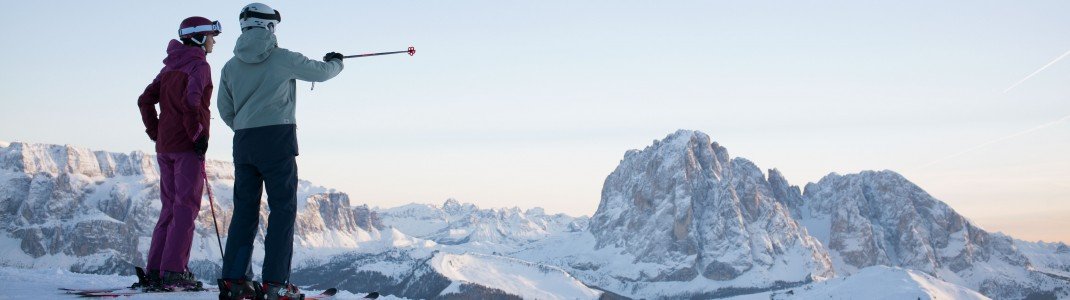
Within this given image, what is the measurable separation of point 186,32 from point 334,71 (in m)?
3.81

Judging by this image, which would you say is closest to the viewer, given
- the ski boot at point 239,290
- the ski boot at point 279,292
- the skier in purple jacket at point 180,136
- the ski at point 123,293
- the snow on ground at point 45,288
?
the ski boot at point 279,292

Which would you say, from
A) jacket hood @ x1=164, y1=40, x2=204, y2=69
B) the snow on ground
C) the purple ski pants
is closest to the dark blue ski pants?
the snow on ground

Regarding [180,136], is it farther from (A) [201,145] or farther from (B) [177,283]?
(B) [177,283]

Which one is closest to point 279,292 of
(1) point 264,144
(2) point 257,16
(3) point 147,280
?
(1) point 264,144

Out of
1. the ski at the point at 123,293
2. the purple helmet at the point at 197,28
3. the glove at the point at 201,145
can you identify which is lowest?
the ski at the point at 123,293

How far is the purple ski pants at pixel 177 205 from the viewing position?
49.7 ft

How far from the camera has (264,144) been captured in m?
12.6

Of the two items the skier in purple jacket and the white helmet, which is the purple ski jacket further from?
the white helmet

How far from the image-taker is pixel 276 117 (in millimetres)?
12805

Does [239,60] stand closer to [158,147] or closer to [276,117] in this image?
[276,117]

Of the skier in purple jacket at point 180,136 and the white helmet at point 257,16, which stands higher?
the white helmet at point 257,16

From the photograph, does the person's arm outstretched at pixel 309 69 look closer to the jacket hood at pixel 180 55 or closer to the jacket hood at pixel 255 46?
the jacket hood at pixel 255 46

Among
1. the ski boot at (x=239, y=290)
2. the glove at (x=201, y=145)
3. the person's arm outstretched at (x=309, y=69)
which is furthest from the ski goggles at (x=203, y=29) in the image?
the ski boot at (x=239, y=290)

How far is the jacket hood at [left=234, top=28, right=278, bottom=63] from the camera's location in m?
12.9
